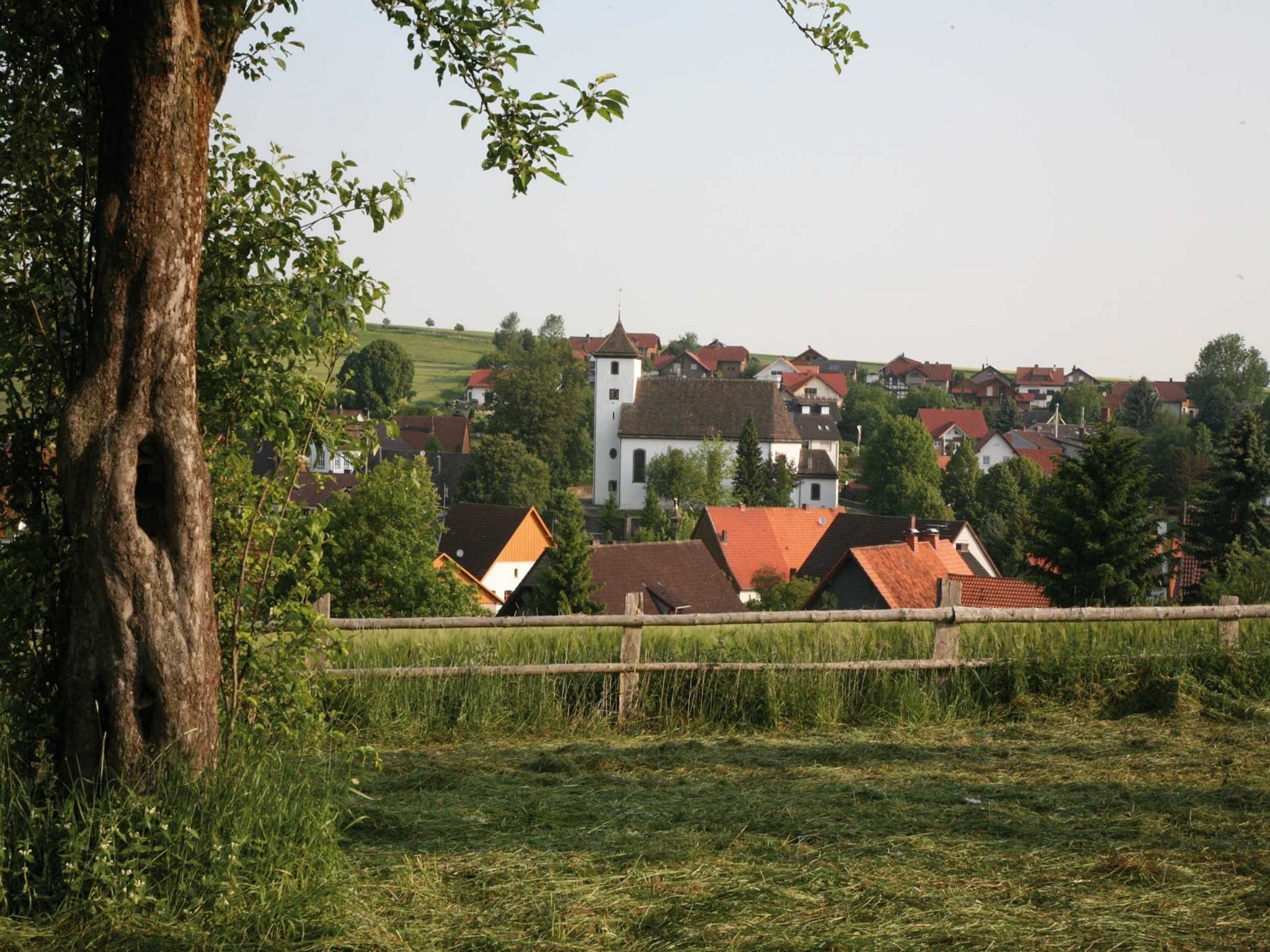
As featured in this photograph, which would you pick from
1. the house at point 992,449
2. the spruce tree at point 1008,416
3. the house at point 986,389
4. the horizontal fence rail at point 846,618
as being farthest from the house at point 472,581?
the house at point 986,389

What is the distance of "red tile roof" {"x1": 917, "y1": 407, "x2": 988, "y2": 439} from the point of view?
423 feet

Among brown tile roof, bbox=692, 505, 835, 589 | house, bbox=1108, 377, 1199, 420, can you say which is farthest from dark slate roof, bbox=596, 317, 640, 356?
house, bbox=1108, 377, 1199, 420

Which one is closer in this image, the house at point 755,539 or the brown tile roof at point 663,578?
the brown tile roof at point 663,578

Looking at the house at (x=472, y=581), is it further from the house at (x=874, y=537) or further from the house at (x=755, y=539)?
the house at (x=755, y=539)

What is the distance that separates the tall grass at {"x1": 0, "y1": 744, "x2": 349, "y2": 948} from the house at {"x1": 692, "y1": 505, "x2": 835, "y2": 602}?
53.5 m

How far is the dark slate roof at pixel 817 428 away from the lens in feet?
345

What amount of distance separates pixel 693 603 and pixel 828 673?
103ft

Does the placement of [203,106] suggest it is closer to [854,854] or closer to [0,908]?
[0,908]

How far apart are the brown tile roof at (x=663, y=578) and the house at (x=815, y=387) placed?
101 m

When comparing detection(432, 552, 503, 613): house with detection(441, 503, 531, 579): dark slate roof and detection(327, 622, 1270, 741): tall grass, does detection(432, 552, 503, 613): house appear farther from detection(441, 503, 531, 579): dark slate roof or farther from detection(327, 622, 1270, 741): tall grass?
detection(327, 622, 1270, 741): tall grass

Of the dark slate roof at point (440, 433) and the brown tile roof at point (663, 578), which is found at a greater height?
the dark slate roof at point (440, 433)

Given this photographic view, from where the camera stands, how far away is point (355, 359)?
107562 millimetres

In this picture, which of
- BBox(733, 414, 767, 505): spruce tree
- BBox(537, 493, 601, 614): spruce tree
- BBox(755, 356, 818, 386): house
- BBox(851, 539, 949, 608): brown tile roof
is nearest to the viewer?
BBox(537, 493, 601, 614): spruce tree

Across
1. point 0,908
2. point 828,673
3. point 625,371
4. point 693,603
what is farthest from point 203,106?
point 625,371
